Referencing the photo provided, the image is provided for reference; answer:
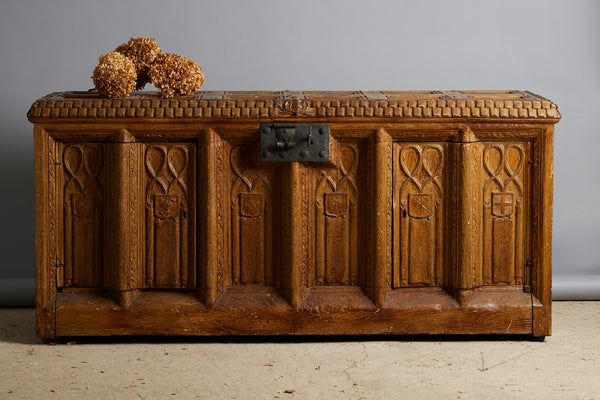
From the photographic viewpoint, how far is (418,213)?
430cm

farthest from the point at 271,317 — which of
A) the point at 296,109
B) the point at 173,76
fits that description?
the point at 173,76

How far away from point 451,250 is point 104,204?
1.53 metres

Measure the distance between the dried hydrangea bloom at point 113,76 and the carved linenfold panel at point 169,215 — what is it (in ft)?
0.94

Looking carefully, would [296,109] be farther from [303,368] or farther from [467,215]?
[303,368]

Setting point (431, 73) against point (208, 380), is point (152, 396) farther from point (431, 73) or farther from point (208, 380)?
point (431, 73)

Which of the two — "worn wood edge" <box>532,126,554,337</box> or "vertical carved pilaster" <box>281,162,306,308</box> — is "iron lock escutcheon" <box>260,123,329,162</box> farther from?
"worn wood edge" <box>532,126,554,337</box>

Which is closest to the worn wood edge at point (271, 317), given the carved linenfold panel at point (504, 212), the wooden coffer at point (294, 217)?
the wooden coffer at point (294, 217)

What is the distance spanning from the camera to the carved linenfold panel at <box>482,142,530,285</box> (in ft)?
14.1

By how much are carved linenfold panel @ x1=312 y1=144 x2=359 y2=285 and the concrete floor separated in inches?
12.0

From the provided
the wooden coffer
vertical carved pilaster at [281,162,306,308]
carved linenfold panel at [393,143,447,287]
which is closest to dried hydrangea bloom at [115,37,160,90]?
the wooden coffer

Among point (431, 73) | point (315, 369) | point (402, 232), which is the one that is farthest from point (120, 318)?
point (431, 73)

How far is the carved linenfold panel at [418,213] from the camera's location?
4.28 meters

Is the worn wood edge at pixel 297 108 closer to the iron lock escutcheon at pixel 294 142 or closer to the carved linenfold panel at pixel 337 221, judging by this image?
the iron lock escutcheon at pixel 294 142

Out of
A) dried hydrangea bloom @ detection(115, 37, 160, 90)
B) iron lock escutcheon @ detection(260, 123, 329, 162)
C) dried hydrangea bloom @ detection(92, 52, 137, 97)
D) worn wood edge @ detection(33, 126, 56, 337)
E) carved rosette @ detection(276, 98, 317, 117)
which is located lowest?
worn wood edge @ detection(33, 126, 56, 337)
